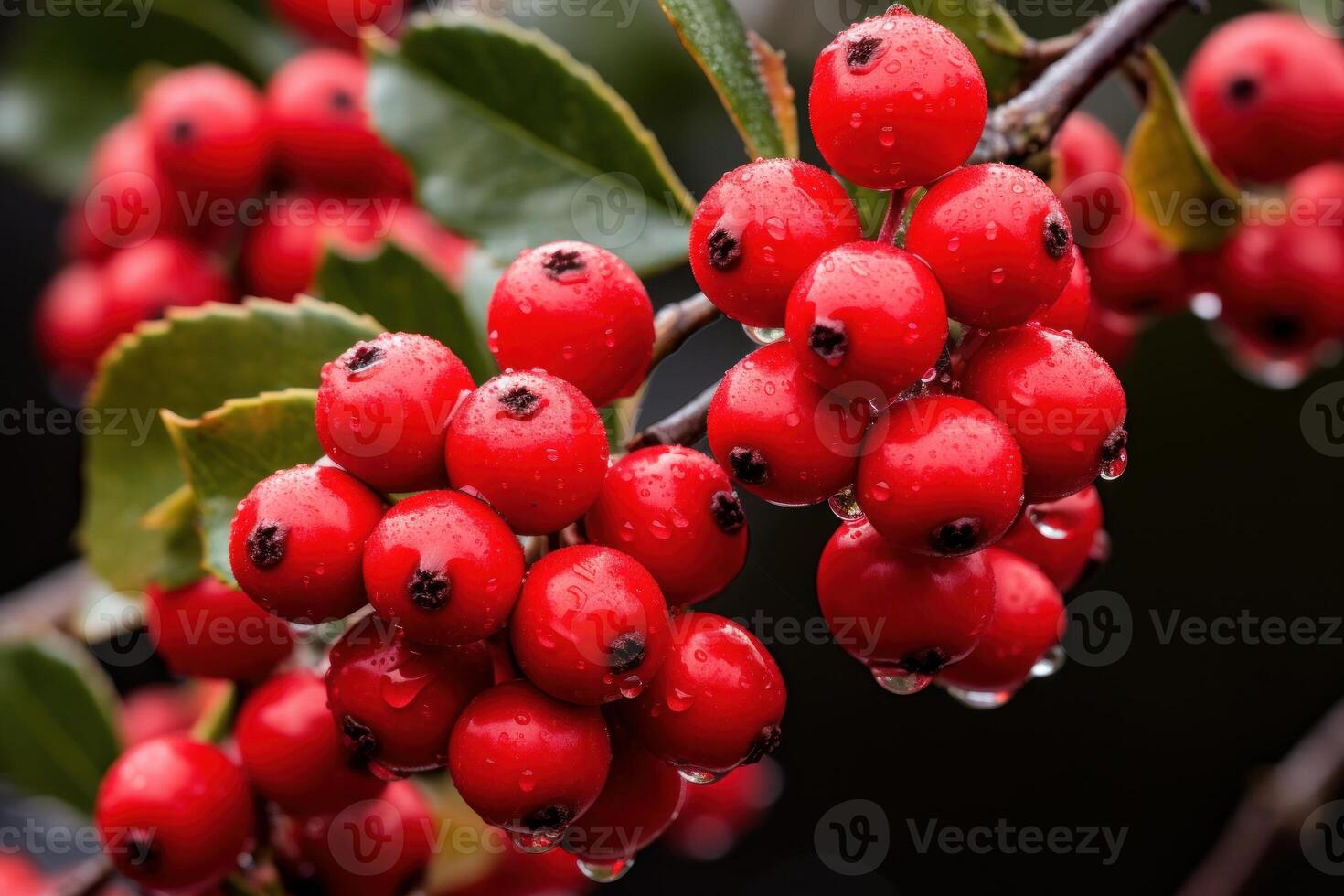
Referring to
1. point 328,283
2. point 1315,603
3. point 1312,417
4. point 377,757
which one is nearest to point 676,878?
point 1315,603

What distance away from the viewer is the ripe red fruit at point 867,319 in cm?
108

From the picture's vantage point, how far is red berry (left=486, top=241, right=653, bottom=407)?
126 centimetres

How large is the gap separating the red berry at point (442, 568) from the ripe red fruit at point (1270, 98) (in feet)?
5.44

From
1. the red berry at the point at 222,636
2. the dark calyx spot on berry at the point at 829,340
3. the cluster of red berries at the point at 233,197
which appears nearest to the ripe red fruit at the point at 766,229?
the dark calyx spot on berry at the point at 829,340

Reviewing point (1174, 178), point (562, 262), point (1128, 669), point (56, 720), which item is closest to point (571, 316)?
point (562, 262)

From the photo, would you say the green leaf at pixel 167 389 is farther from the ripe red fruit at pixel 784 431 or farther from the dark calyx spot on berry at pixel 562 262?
the ripe red fruit at pixel 784 431

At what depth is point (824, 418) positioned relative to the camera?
1.14 metres

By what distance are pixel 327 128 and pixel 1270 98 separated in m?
1.76

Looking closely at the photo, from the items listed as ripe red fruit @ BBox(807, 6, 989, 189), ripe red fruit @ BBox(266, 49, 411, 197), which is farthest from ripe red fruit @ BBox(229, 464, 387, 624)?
ripe red fruit @ BBox(266, 49, 411, 197)

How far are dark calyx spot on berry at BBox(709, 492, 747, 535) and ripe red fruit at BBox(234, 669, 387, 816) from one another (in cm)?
→ 58

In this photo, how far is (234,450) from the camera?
1.41 metres

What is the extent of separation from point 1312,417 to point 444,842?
2.26 metres

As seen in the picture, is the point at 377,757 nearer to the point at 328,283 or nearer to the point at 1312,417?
the point at 328,283

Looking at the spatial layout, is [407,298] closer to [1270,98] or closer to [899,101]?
[899,101]
